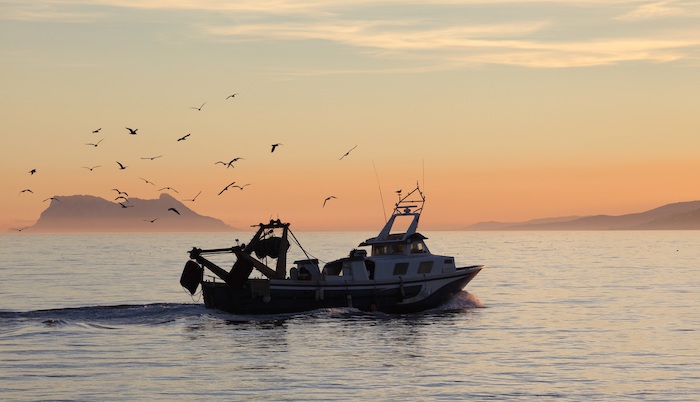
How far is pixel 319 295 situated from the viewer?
58.9m

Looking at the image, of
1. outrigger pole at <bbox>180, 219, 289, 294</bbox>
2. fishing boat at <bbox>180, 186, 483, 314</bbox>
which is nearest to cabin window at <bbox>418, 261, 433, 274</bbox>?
fishing boat at <bbox>180, 186, 483, 314</bbox>

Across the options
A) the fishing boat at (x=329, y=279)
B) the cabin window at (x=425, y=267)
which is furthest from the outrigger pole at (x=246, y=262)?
the cabin window at (x=425, y=267)

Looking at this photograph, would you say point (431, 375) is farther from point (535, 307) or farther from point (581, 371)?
point (535, 307)

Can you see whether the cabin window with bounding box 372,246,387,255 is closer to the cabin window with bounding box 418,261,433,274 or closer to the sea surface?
the cabin window with bounding box 418,261,433,274

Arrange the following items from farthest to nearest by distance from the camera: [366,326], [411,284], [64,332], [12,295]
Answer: [12,295], [411,284], [366,326], [64,332]

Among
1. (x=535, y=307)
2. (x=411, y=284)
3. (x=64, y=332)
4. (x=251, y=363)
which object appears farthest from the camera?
(x=535, y=307)

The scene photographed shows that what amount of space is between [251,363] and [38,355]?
9.17 metres

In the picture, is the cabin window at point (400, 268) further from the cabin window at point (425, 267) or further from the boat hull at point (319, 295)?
the cabin window at point (425, 267)

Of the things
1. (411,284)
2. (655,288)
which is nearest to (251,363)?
(411,284)

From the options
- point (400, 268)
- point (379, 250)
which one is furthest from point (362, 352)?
point (379, 250)

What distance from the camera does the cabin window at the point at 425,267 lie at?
6138cm

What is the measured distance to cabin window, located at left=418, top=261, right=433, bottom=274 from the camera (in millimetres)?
61375

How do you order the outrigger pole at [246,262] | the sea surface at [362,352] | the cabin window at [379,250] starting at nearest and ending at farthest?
the sea surface at [362,352] < the outrigger pole at [246,262] < the cabin window at [379,250]

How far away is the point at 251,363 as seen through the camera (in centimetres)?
4144
